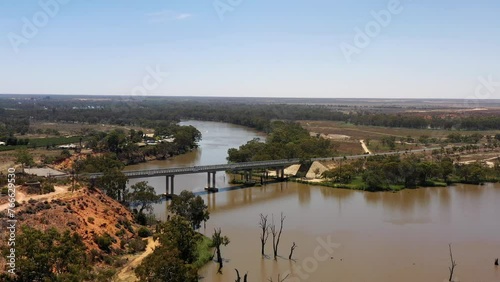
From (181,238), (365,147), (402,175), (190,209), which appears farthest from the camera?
(365,147)

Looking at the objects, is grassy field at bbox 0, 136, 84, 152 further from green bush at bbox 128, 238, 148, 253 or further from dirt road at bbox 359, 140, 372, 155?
dirt road at bbox 359, 140, 372, 155

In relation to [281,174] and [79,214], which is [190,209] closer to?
[79,214]

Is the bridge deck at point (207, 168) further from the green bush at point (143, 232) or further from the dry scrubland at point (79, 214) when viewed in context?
the green bush at point (143, 232)

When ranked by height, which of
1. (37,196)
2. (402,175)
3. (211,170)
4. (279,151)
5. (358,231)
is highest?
(37,196)

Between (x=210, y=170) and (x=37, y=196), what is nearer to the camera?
(x=37, y=196)

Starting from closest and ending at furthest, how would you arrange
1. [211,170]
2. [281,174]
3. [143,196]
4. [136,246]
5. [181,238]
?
[181,238] → [136,246] → [143,196] → [211,170] → [281,174]

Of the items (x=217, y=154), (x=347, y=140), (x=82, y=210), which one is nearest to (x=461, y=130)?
(x=347, y=140)

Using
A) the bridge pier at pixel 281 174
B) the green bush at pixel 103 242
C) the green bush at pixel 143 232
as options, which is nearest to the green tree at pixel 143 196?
the green bush at pixel 143 232

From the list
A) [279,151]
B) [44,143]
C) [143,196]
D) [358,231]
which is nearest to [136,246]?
[143,196]

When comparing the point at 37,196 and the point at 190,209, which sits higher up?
the point at 37,196
